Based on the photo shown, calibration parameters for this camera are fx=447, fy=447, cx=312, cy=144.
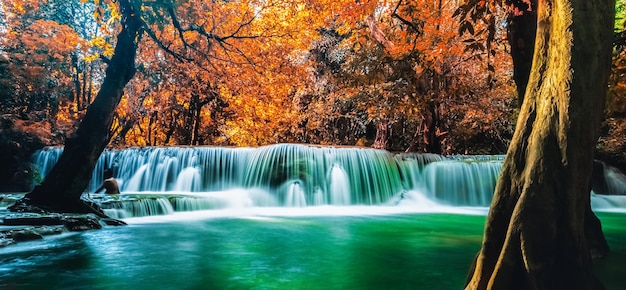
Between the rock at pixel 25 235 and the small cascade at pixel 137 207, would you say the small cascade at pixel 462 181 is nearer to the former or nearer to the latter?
the small cascade at pixel 137 207

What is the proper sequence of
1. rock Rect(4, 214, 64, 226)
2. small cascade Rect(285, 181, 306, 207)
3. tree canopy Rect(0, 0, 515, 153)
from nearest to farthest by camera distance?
rock Rect(4, 214, 64, 226)
tree canopy Rect(0, 0, 515, 153)
small cascade Rect(285, 181, 306, 207)

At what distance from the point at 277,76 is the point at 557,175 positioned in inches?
418

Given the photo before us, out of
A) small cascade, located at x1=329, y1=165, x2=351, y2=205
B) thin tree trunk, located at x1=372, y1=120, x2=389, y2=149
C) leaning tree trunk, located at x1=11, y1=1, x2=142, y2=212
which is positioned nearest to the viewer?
leaning tree trunk, located at x1=11, y1=1, x2=142, y2=212

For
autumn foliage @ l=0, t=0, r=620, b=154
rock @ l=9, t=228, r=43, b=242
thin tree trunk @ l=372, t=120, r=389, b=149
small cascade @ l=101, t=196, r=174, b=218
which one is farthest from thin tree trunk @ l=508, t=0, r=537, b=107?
thin tree trunk @ l=372, t=120, r=389, b=149

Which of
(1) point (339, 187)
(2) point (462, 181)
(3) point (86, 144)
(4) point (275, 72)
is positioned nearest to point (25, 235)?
(3) point (86, 144)

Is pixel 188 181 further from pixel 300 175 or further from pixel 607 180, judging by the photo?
pixel 607 180

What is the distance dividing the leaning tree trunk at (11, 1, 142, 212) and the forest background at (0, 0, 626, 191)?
2.49 ft

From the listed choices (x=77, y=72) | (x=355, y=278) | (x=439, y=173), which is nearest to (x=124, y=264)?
(x=355, y=278)

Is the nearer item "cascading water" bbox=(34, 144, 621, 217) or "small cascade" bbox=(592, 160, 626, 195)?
"cascading water" bbox=(34, 144, 621, 217)

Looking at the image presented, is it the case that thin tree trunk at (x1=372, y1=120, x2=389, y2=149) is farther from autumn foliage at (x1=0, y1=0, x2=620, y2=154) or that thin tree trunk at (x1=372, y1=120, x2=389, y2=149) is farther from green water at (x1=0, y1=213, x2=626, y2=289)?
green water at (x1=0, y1=213, x2=626, y2=289)

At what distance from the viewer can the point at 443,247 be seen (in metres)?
7.18

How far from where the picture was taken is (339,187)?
49.4 ft

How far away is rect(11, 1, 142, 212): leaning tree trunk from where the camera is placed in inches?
335

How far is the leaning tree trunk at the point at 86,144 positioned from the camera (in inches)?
335
